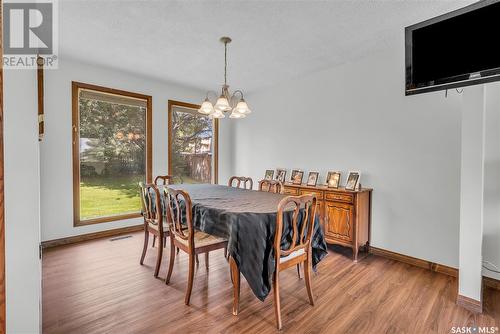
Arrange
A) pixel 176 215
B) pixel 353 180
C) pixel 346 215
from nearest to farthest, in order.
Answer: pixel 176 215
pixel 346 215
pixel 353 180

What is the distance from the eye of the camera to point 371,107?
133 inches

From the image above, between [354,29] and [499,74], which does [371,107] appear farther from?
[499,74]

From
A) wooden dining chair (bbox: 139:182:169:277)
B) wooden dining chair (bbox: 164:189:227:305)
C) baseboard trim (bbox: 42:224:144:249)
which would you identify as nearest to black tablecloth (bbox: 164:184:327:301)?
wooden dining chair (bbox: 164:189:227:305)

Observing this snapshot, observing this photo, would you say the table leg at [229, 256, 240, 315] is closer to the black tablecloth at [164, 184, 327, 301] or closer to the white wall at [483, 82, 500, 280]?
the black tablecloth at [164, 184, 327, 301]

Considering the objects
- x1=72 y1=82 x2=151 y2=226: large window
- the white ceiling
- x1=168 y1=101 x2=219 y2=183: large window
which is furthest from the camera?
x1=168 y1=101 x2=219 y2=183: large window

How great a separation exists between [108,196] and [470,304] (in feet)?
15.0

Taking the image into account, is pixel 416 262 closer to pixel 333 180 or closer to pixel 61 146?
pixel 333 180

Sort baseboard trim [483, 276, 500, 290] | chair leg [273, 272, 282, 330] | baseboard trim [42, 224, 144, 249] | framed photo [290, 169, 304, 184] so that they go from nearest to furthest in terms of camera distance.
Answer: chair leg [273, 272, 282, 330] → baseboard trim [483, 276, 500, 290] → baseboard trim [42, 224, 144, 249] → framed photo [290, 169, 304, 184]

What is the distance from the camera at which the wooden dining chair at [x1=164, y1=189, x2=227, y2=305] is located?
2.18 m

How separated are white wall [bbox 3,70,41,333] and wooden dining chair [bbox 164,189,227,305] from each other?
4.11ft

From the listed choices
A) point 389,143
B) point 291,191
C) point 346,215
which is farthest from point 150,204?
point 389,143

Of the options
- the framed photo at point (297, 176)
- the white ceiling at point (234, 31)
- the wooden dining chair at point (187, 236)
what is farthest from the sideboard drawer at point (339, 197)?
the white ceiling at point (234, 31)

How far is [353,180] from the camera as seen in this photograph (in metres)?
3.39

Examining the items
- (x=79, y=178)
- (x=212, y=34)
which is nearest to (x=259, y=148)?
(x=212, y=34)
